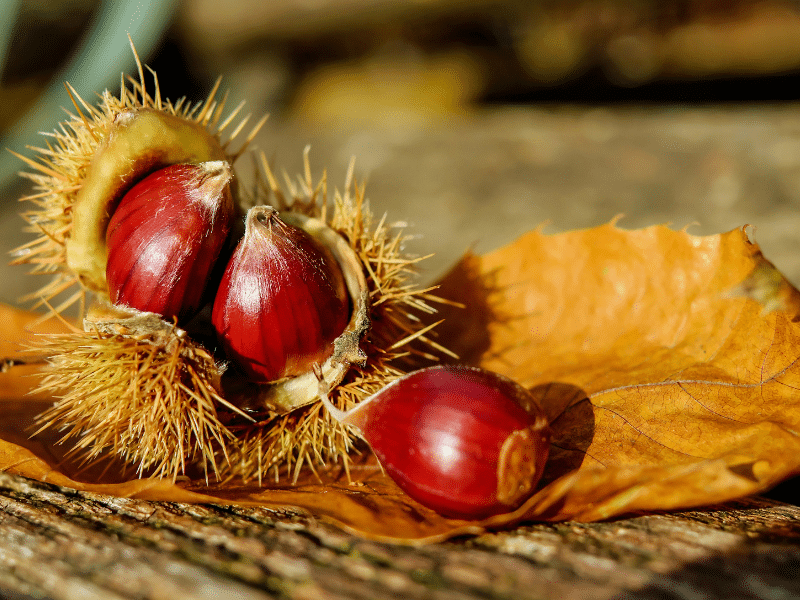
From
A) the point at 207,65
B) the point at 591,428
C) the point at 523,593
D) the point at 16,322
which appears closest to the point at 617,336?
the point at 591,428

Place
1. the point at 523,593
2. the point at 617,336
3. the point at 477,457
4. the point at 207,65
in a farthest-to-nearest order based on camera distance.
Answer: the point at 207,65
the point at 617,336
the point at 477,457
the point at 523,593

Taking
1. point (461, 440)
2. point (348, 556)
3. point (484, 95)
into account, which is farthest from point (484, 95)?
point (348, 556)

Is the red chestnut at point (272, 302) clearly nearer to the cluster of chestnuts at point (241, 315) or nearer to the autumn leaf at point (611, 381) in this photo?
the cluster of chestnuts at point (241, 315)

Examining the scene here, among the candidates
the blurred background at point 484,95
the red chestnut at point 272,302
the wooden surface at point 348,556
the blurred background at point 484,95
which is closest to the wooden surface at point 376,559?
the wooden surface at point 348,556

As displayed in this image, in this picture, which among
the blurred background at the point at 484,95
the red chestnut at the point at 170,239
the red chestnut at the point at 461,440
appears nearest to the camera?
the red chestnut at the point at 461,440

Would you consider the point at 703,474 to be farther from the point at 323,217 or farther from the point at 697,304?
the point at 323,217

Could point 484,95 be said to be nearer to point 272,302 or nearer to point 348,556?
point 272,302

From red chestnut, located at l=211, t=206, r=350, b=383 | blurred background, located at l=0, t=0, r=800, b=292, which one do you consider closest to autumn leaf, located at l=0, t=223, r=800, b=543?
red chestnut, located at l=211, t=206, r=350, b=383

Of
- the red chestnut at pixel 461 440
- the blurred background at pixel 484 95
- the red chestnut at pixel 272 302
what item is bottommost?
the red chestnut at pixel 461 440
